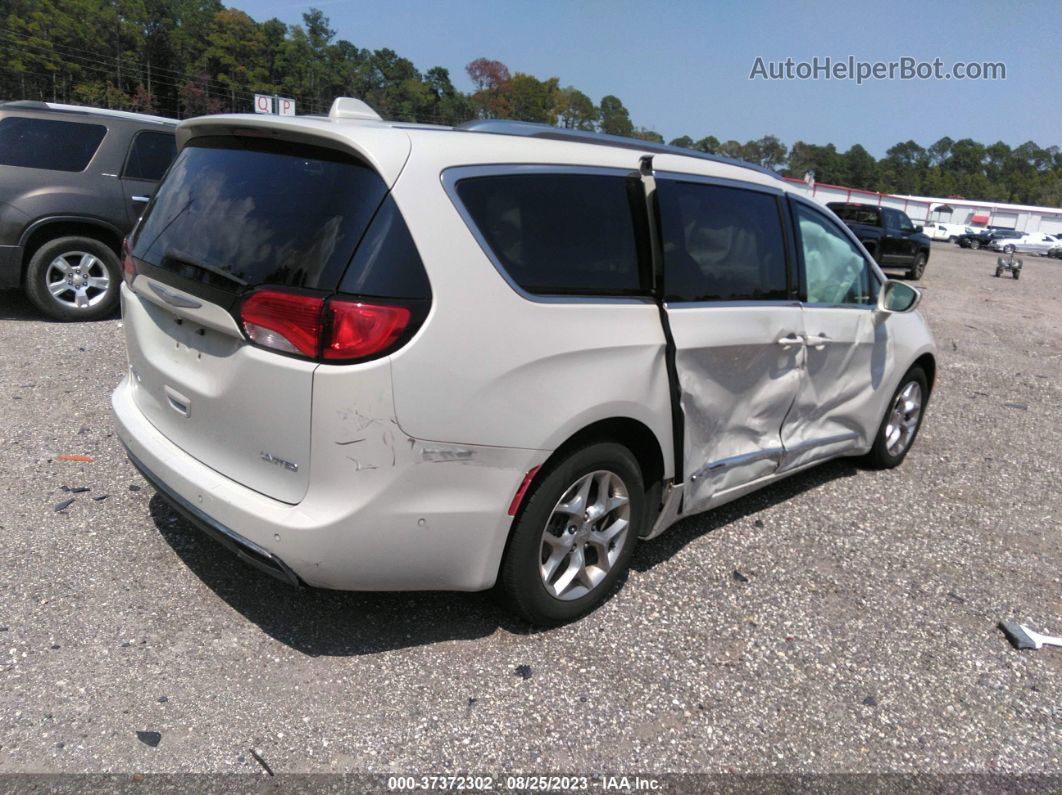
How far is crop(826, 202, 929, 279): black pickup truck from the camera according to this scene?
19.3m

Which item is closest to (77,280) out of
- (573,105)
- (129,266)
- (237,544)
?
(129,266)

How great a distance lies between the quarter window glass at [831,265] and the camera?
4.20 metres

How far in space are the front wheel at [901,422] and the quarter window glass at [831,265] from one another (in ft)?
2.79

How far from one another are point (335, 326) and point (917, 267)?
831 inches

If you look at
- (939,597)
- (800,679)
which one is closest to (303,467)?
(800,679)

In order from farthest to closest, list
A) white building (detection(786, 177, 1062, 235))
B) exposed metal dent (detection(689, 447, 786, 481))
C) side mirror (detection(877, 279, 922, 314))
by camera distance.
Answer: white building (detection(786, 177, 1062, 235)) < side mirror (detection(877, 279, 922, 314)) < exposed metal dent (detection(689, 447, 786, 481))

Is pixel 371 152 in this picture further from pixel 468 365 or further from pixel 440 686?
pixel 440 686

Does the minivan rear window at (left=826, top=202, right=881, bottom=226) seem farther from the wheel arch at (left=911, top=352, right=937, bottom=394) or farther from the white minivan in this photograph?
the white minivan

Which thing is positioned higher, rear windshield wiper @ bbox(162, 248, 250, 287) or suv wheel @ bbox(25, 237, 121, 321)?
rear windshield wiper @ bbox(162, 248, 250, 287)

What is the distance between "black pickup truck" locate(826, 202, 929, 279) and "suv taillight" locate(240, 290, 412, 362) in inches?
749

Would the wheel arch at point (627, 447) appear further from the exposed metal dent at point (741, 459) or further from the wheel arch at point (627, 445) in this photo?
the exposed metal dent at point (741, 459)

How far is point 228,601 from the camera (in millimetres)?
3127

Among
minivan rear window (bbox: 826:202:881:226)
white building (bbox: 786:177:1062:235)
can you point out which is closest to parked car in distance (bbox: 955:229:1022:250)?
white building (bbox: 786:177:1062:235)

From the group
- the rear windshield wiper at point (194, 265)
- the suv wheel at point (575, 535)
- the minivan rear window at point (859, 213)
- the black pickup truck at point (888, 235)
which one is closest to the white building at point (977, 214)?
the black pickup truck at point (888, 235)
